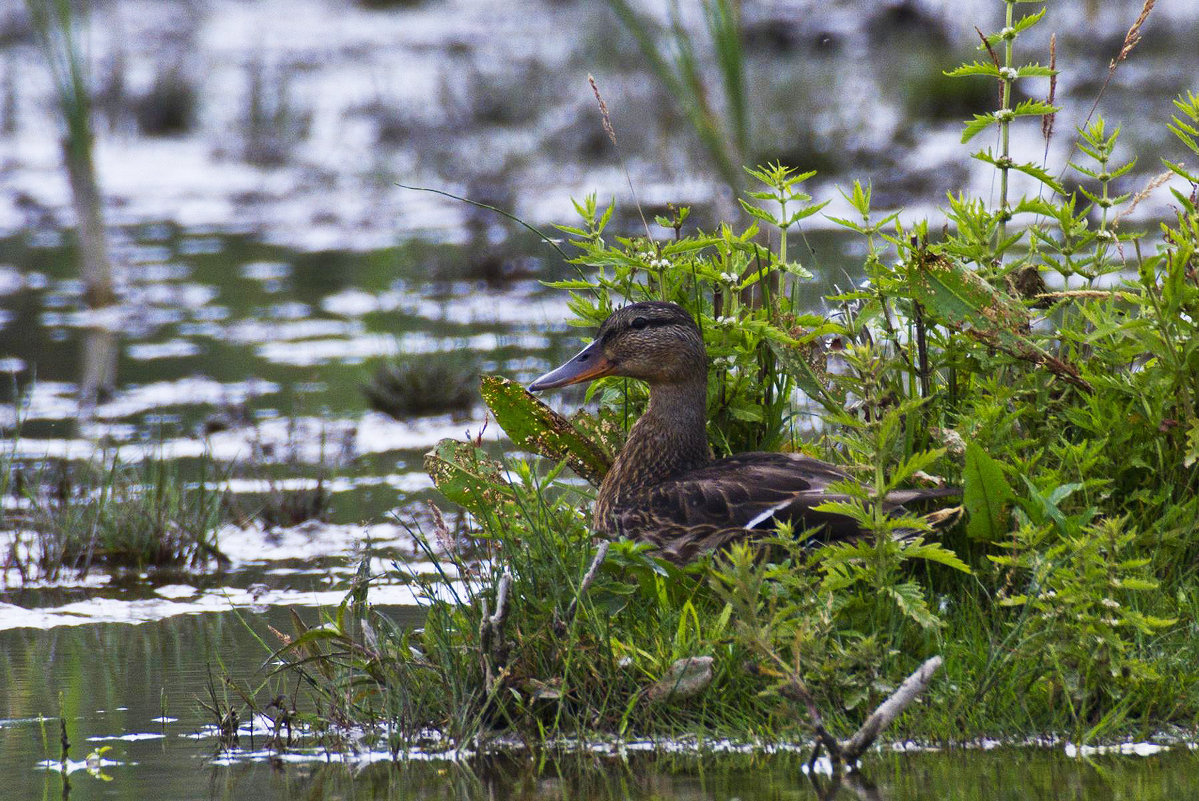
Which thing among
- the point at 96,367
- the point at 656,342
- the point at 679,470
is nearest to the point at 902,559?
the point at 679,470

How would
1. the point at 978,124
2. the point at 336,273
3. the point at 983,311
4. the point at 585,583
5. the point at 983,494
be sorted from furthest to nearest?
1. the point at 336,273
2. the point at 978,124
3. the point at 983,311
4. the point at 983,494
5. the point at 585,583

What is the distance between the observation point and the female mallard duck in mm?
4762

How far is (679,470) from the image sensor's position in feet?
17.1

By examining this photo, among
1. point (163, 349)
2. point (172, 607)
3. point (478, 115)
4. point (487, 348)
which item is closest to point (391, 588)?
point (172, 607)

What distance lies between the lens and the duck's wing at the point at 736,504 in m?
4.69

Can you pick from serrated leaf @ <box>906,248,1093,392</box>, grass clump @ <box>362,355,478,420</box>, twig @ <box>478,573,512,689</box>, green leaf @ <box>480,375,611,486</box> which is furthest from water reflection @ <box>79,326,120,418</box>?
serrated leaf @ <box>906,248,1093,392</box>

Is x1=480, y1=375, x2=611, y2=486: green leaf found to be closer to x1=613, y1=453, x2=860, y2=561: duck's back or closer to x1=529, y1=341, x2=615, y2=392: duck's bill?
x1=529, y1=341, x2=615, y2=392: duck's bill

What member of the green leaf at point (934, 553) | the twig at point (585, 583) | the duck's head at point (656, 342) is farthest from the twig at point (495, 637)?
the duck's head at point (656, 342)

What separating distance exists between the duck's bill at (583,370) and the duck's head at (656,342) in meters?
0.05

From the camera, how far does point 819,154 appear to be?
16.3 metres

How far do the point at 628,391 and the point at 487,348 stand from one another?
484 centimetres

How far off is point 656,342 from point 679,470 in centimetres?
40

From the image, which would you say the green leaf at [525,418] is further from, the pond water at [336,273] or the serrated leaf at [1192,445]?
the serrated leaf at [1192,445]

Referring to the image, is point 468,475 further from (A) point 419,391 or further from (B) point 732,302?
(A) point 419,391
